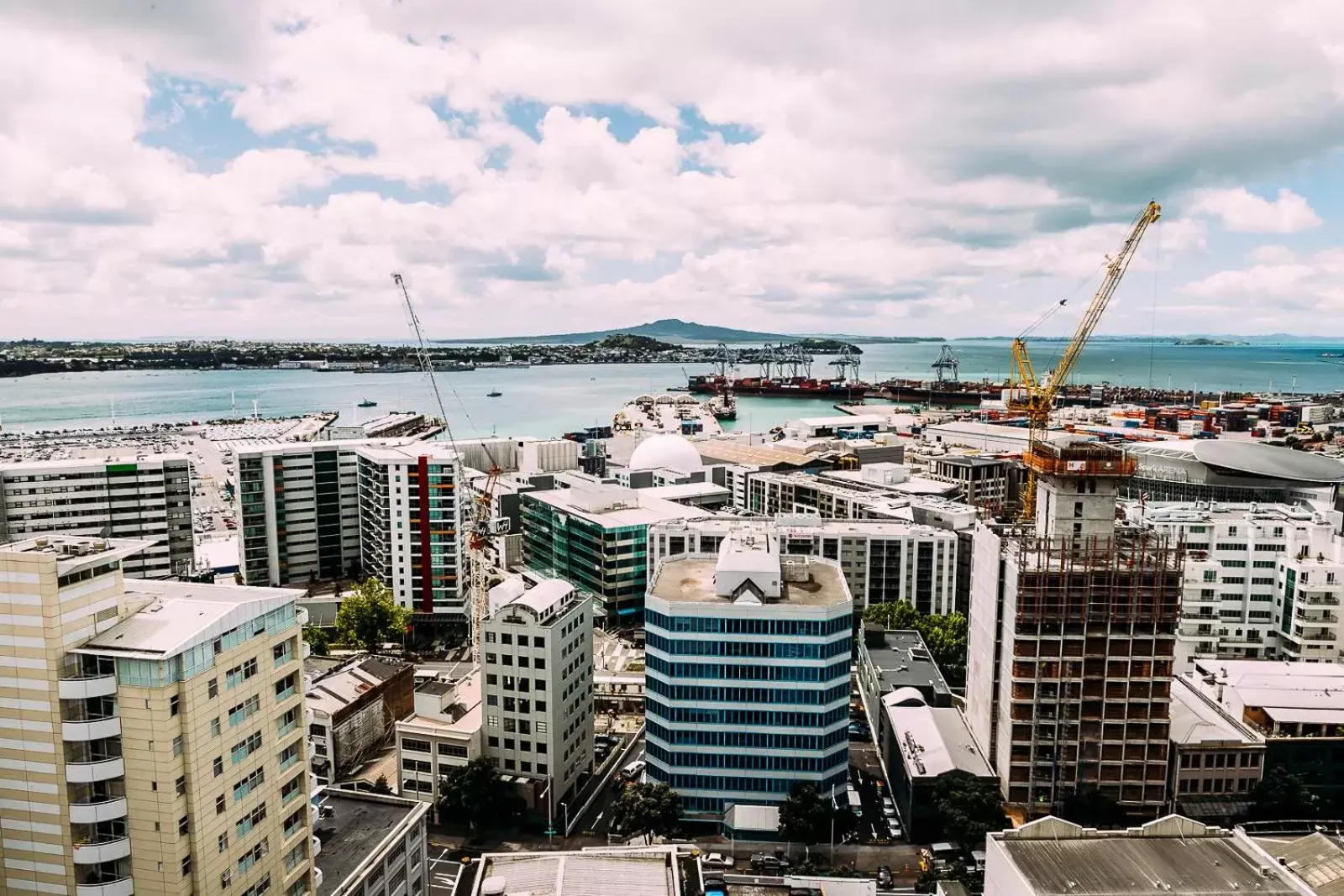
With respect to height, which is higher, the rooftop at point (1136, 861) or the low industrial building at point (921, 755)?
the rooftop at point (1136, 861)

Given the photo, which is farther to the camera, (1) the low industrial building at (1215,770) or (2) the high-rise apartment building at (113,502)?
(2) the high-rise apartment building at (113,502)

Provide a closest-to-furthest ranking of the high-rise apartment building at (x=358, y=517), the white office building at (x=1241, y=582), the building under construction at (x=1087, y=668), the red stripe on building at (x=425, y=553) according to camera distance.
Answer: the building under construction at (x=1087, y=668) < the white office building at (x=1241, y=582) < the red stripe on building at (x=425, y=553) < the high-rise apartment building at (x=358, y=517)

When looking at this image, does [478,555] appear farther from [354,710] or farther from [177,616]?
[177,616]

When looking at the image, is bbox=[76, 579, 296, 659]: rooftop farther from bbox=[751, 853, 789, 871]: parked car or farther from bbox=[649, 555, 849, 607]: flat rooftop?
bbox=[751, 853, 789, 871]: parked car

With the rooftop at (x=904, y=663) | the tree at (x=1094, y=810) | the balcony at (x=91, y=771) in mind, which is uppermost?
the balcony at (x=91, y=771)

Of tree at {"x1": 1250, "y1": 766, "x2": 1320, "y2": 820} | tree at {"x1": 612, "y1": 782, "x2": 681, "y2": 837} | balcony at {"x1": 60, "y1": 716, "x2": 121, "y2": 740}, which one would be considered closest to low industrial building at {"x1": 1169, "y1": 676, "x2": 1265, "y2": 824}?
tree at {"x1": 1250, "y1": 766, "x2": 1320, "y2": 820}

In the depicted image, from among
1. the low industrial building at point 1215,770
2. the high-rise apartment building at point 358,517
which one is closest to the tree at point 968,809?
the low industrial building at point 1215,770

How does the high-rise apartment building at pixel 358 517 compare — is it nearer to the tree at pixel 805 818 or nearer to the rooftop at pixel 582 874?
the tree at pixel 805 818

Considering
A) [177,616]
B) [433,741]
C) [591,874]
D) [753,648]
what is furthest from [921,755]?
[177,616]
